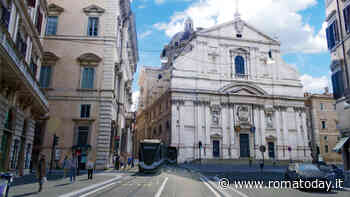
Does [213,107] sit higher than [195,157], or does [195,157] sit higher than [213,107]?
[213,107]

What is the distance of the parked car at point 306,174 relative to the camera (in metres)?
12.7

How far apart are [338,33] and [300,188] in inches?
625

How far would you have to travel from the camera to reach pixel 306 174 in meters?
13.1

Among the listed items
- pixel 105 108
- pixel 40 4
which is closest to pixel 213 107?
pixel 105 108

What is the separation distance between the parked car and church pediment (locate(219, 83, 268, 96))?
32.7 m

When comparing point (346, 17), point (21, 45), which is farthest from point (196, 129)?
point (21, 45)

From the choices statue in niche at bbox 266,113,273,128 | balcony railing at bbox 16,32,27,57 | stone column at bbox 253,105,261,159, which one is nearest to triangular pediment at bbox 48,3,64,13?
balcony railing at bbox 16,32,27,57

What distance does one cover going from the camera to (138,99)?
3516 inches

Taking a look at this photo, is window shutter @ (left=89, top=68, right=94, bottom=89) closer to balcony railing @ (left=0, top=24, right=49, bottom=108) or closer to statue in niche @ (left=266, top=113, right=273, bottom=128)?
balcony railing @ (left=0, top=24, right=49, bottom=108)

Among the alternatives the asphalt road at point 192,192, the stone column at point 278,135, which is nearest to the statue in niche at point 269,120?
the stone column at point 278,135

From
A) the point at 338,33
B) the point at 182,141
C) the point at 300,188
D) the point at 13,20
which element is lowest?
the point at 300,188

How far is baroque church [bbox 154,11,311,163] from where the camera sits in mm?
44844

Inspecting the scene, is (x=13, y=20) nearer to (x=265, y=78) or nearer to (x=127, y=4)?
(x=127, y=4)

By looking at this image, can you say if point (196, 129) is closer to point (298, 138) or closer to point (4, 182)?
point (298, 138)
